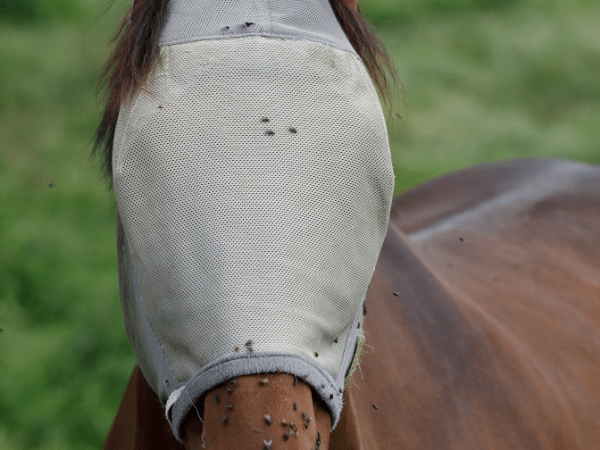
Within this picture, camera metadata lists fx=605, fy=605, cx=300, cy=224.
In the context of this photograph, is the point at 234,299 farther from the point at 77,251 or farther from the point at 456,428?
the point at 77,251

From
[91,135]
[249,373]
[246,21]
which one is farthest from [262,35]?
[91,135]

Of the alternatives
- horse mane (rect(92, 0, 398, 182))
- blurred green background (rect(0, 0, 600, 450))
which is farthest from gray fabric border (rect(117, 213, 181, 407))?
blurred green background (rect(0, 0, 600, 450))

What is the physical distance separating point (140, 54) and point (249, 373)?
1.32ft

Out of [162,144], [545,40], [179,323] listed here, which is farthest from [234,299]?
[545,40]

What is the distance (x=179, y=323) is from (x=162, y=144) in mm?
200

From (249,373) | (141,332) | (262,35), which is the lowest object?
(141,332)

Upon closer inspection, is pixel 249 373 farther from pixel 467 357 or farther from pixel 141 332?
pixel 467 357

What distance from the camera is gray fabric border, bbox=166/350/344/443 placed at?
61 cm

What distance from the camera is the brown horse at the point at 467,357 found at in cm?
90

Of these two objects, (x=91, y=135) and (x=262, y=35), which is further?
(x=91, y=135)

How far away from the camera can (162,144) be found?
676mm

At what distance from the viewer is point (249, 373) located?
23.9 inches

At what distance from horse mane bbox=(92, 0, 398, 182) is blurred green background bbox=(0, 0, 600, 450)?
3.34ft

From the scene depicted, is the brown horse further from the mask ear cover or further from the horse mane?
the horse mane
